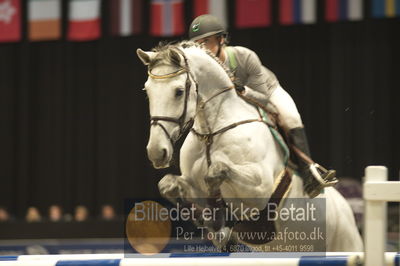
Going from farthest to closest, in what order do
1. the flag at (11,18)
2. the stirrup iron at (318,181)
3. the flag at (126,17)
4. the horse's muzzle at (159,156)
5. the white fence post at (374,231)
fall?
the flag at (11,18), the flag at (126,17), the stirrup iron at (318,181), the horse's muzzle at (159,156), the white fence post at (374,231)

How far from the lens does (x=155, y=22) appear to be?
30.0 feet

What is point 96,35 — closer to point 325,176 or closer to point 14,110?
point 14,110

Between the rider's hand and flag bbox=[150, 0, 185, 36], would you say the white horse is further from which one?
Answer: flag bbox=[150, 0, 185, 36]

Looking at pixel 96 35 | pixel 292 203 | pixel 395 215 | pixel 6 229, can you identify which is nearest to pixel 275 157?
pixel 292 203

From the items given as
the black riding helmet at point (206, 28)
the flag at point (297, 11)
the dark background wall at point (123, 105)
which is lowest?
the dark background wall at point (123, 105)

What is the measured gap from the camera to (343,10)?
8.71 m

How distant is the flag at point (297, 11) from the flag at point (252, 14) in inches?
8.0

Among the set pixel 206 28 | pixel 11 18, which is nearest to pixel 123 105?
pixel 11 18

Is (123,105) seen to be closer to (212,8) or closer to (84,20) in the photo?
(84,20)

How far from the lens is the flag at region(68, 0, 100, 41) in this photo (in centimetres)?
959

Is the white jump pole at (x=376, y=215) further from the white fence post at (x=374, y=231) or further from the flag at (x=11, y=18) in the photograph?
the flag at (x=11, y=18)

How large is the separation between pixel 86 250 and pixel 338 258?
17.7ft

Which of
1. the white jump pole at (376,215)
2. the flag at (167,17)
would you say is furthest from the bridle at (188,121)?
the flag at (167,17)

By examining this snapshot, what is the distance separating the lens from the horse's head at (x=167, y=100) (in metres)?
2.81
